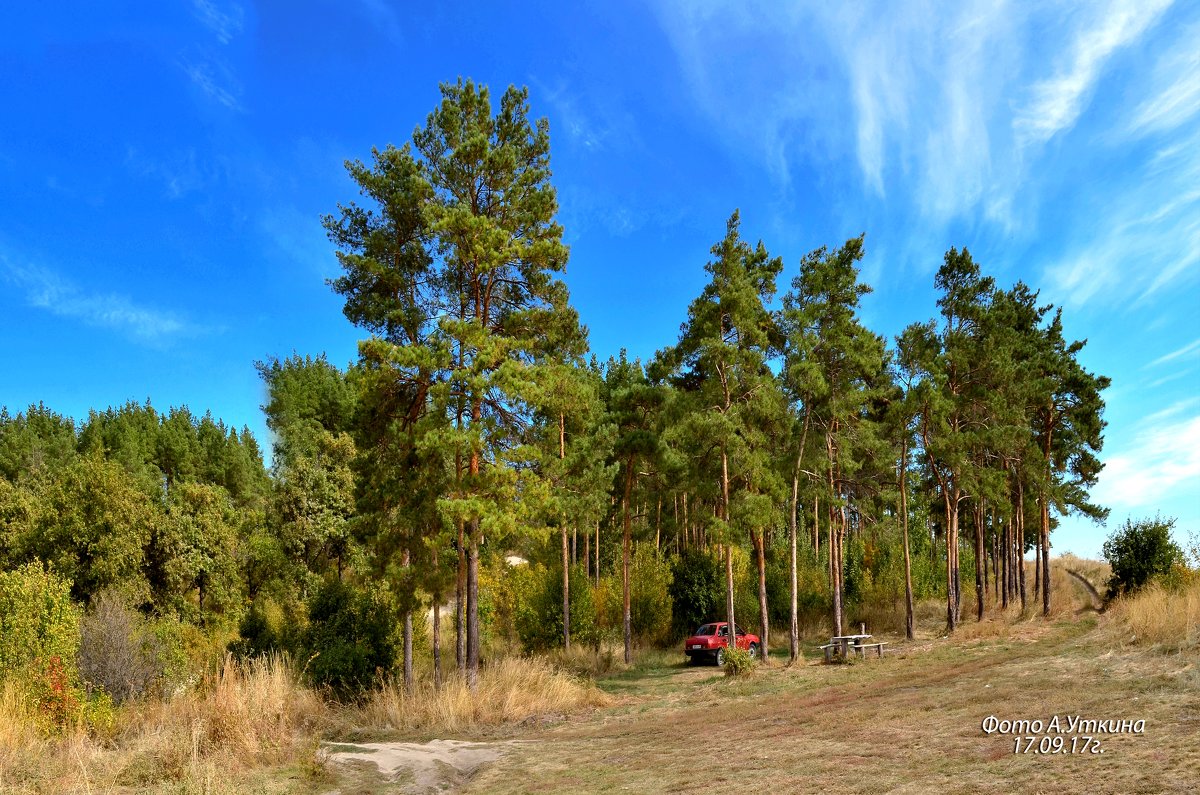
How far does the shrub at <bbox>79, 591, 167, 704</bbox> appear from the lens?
16.4 metres

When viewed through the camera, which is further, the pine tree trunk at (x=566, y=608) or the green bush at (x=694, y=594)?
the green bush at (x=694, y=594)

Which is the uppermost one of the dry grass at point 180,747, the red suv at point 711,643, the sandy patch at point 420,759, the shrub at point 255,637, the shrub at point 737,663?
the dry grass at point 180,747

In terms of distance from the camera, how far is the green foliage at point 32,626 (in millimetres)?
13500

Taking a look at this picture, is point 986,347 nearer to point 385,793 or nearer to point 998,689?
point 998,689

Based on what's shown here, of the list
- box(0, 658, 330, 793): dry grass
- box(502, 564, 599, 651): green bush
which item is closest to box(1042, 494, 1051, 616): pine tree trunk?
box(502, 564, 599, 651): green bush

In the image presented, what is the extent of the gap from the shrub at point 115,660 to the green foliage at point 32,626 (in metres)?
2.02

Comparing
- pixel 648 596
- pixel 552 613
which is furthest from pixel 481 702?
pixel 648 596

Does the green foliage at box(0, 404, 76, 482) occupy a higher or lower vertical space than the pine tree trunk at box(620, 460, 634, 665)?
higher

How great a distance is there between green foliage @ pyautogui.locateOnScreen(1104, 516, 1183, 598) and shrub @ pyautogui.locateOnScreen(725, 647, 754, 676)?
16541 millimetres

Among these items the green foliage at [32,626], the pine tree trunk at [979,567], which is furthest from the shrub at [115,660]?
the pine tree trunk at [979,567]

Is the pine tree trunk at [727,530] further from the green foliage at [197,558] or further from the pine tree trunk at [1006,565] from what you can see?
the green foliage at [197,558]

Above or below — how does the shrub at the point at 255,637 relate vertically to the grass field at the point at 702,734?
below

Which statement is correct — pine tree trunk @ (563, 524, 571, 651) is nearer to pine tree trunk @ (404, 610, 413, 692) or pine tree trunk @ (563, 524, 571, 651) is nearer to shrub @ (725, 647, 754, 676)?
shrub @ (725, 647, 754, 676)

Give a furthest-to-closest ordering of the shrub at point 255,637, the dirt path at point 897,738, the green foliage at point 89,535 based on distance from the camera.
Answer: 1. the green foliage at point 89,535
2. the shrub at point 255,637
3. the dirt path at point 897,738
